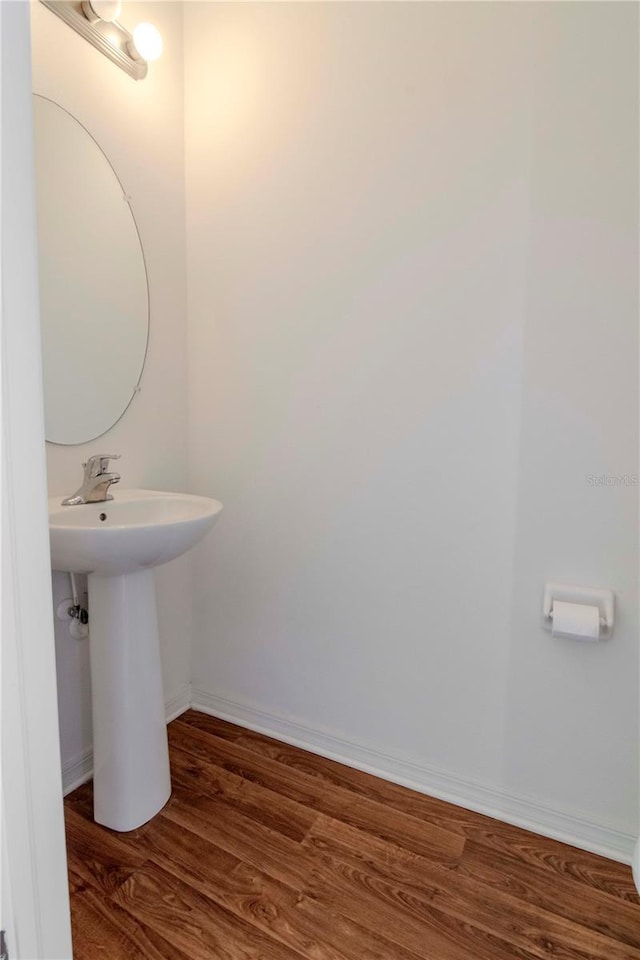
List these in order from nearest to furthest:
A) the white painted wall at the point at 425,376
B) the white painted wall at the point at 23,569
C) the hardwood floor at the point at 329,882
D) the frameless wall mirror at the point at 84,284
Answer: the white painted wall at the point at 23,569
the hardwood floor at the point at 329,882
the white painted wall at the point at 425,376
the frameless wall mirror at the point at 84,284

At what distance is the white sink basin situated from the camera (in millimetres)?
998

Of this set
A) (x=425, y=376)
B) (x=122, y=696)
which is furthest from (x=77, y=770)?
(x=425, y=376)

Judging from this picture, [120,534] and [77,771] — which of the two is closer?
[120,534]

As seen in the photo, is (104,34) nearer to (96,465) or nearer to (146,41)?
(146,41)

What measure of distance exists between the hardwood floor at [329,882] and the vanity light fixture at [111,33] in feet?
6.76

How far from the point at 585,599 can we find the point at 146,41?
1871 mm

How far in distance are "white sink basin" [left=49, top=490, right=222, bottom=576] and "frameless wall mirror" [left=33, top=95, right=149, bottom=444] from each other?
235 millimetres

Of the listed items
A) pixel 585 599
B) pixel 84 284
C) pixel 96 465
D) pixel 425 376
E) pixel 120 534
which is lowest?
pixel 585 599

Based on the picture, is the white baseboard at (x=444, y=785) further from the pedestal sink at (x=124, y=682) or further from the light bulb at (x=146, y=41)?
the light bulb at (x=146, y=41)

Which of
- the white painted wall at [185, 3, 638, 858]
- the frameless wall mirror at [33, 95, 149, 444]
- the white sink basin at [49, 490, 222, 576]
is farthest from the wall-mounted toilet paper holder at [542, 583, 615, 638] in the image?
the frameless wall mirror at [33, 95, 149, 444]

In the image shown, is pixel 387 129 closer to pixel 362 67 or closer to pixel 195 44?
pixel 362 67

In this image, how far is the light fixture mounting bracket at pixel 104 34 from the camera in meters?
1.21

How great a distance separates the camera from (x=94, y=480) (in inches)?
49.7

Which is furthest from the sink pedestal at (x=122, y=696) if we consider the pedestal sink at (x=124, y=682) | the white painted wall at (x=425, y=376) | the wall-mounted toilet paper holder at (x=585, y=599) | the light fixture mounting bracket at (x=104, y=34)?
the light fixture mounting bracket at (x=104, y=34)
